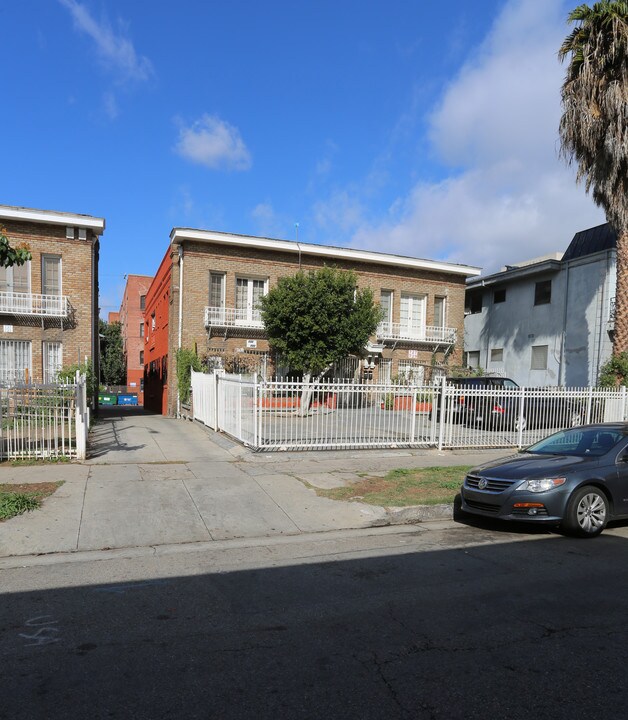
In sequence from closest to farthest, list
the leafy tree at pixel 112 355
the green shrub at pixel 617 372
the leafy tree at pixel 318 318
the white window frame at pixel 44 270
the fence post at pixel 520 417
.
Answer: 1. the fence post at pixel 520 417
2. the green shrub at pixel 617 372
3. the leafy tree at pixel 318 318
4. the white window frame at pixel 44 270
5. the leafy tree at pixel 112 355

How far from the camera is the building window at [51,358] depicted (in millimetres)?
19984

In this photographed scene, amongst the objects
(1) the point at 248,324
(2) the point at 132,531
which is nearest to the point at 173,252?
(1) the point at 248,324

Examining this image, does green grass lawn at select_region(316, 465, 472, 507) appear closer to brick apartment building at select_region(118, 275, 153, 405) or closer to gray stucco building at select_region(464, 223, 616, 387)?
gray stucco building at select_region(464, 223, 616, 387)

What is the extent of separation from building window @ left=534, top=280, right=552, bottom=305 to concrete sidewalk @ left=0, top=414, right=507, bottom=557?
16092mm

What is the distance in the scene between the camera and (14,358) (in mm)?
19781

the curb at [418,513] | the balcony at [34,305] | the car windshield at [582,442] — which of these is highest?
the balcony at [34,305]

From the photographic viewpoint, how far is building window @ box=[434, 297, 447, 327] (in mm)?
28359

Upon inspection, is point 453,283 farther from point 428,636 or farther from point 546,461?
point 428,636

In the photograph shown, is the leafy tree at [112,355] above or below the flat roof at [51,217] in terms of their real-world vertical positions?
below

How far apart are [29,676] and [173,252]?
69.8 ft

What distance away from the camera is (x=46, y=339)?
1995cm

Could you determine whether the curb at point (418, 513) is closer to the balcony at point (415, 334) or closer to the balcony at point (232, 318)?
the balcony at point (232, 318)

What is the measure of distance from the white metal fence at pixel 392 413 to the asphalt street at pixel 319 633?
5688 millimetres

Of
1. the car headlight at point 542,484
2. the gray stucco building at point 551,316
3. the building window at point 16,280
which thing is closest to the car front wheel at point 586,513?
the car headlight at point 542,484
